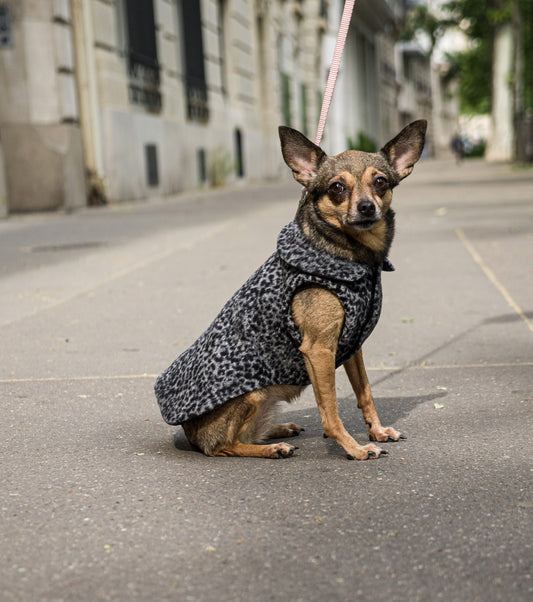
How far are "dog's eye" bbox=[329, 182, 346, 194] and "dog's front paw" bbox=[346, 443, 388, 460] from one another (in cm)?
105

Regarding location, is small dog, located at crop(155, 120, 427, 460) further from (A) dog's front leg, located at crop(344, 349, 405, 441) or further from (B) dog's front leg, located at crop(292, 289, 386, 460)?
(A) dog's front leg, located at crop(344, 349, 405, 441)

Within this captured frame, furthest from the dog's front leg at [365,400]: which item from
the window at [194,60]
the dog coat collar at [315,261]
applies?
the window at [194,60]

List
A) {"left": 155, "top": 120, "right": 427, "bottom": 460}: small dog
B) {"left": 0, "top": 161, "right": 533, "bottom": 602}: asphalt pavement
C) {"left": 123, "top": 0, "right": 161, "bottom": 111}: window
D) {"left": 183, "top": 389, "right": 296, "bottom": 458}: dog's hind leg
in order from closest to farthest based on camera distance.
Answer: {"left": 0, "top": 161, "right": 533, "bottom": 602}: asphalt pavement, {"left": 155, "top": 120, "right": 427, "bottom": 460}: small dog, {"left": 183, "top": 389, "right": 296, "bottom": 458}: dog's hind leg, {"left": 123, "top": 0, "right": 161, "bottom": 111}: window

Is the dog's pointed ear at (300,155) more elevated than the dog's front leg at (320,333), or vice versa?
the dog's pointed ear at (300,155)

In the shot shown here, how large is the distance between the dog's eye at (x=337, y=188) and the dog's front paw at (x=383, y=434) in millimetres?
1105

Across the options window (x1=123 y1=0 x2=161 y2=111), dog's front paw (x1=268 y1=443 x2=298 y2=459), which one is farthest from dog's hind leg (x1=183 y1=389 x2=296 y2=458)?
window (x1=123 y1=0 x2=161 y2=111)

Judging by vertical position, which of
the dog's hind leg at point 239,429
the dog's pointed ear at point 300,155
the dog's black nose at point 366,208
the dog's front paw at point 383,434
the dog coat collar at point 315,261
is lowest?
the dog's front paw at point 383,434

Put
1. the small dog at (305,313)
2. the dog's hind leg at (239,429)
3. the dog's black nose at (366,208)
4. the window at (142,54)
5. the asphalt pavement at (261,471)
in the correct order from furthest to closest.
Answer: the window at (142,54), the dog's hind leg at (239,429), the small dog at (305,313), the dog's black nose at (366,208), the asphalt pavement at (261,471)

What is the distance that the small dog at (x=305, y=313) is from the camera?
11.2ft

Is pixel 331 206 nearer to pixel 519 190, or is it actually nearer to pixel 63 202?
pixel 63 202

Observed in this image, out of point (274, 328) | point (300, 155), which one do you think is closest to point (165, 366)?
point (274, 328)

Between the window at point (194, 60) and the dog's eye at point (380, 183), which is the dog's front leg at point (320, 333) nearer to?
the dog's eye at point (380, 183)

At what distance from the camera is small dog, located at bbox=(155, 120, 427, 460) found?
3.42 m

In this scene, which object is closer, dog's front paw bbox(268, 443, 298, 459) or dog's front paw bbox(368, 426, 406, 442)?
dog's front paw bbox(268, 443, 298, 459)
